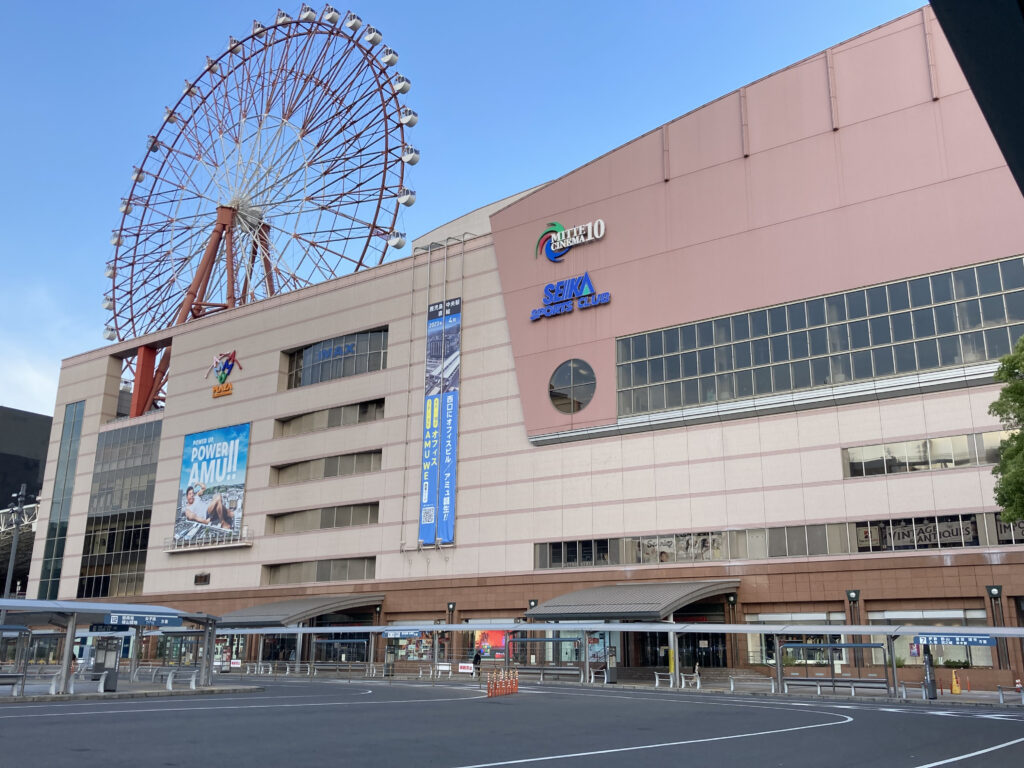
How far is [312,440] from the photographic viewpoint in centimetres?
6781

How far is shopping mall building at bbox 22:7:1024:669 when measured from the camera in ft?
143

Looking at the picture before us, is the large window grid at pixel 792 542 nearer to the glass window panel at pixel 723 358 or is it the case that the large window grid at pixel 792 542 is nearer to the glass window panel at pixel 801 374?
the glass window panel at pixel 801 374

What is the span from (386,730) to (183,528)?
58.6 meters

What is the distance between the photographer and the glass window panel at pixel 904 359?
1742 inches

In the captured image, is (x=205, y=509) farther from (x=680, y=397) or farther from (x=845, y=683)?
(x=845, y=683)

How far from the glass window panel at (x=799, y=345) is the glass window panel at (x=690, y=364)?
5.52m

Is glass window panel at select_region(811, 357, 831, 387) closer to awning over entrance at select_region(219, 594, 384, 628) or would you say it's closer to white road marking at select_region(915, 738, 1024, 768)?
white road marking at select_region(915, 738, 1024, 768)

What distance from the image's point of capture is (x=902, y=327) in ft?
147

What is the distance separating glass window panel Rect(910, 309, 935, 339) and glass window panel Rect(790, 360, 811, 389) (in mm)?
5449

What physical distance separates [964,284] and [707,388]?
542 inches

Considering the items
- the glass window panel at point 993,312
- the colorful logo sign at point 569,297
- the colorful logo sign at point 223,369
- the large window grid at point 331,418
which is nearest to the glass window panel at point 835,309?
the glass window panel at point 993,312

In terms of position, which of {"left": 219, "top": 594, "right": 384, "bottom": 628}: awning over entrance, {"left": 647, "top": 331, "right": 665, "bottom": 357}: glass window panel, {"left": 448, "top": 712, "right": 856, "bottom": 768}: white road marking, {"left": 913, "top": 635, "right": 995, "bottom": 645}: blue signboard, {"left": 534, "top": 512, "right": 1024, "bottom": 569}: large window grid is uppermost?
{"left": 647, "top": 331, "right": 665, "bottom": 357}: glass window panel

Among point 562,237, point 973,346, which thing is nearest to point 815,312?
point 973,346

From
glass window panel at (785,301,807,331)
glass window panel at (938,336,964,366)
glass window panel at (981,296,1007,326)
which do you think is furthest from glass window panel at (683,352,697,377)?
glass window panel at (981,296,1007,326)
